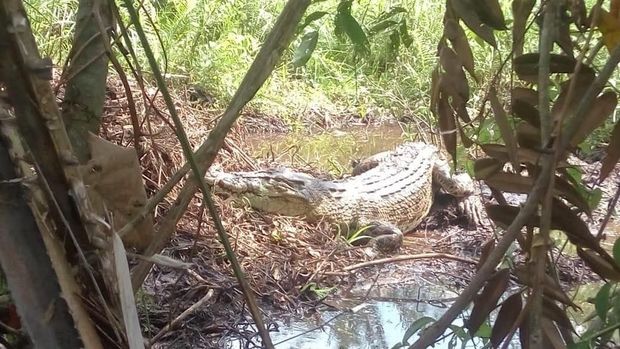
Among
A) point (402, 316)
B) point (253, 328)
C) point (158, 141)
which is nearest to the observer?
point (253, 328)

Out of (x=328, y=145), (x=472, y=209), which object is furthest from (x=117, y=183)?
(x=328, y=145)

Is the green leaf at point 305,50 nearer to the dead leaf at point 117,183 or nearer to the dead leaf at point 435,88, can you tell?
the dead leaf at point 435,88

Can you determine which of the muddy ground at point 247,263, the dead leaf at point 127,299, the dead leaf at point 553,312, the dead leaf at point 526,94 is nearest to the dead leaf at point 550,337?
the dead leaf at point 553,312

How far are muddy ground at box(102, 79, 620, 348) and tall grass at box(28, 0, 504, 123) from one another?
0.98m

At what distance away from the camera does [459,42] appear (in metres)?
0.91

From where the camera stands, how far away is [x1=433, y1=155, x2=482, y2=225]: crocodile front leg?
11.4 feet

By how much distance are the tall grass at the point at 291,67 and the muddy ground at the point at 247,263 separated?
982 millimetres

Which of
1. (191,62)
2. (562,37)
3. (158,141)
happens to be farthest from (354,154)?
(562,37)

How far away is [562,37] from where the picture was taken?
86cm

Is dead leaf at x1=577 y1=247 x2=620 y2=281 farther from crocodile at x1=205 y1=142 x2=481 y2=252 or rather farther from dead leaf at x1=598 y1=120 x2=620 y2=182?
crocodile at x1=205 y1=142 x2=481 y2=252

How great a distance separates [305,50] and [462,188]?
2668 mm

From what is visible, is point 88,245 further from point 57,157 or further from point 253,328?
point 253,328

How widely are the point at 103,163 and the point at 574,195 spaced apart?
467mm

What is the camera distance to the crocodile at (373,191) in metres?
3.32
